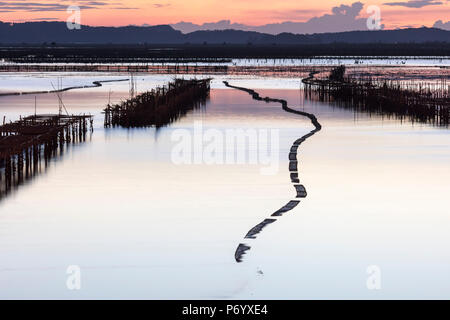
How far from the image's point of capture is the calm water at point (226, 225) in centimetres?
1411

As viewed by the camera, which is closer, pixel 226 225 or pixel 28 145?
pixel 226 225

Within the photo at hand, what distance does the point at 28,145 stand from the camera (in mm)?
25500

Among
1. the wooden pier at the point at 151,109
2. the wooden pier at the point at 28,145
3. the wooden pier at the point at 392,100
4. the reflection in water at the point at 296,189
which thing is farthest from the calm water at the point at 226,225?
the wooden pier at the point at 392,100

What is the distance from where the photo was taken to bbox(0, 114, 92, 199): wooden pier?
23438mm

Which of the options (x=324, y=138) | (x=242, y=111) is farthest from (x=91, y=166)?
(x=242, y=111)

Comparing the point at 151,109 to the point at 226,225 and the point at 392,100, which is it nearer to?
the point at 392,100

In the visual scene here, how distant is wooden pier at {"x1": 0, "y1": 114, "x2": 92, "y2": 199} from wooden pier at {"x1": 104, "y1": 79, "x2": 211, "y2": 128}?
12.7 feet

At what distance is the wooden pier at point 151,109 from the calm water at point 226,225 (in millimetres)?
5533

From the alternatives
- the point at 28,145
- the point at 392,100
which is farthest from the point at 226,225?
the point at 392,100

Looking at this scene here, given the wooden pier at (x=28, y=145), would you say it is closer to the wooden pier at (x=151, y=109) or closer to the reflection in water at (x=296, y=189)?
the wooden pier at (x=151, y=109)

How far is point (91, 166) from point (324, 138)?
11.0 metres

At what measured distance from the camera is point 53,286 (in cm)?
1395

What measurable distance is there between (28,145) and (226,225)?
9238mm

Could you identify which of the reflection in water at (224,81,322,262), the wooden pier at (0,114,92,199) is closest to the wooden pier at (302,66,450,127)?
the reflection in water at (224,81,322,262)
